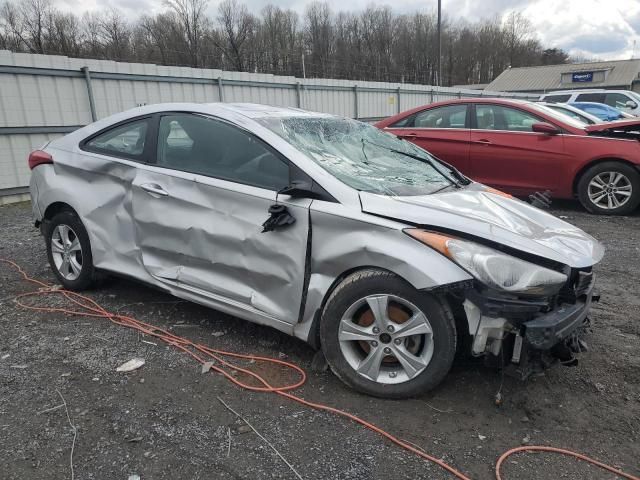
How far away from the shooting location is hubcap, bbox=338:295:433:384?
102 inches

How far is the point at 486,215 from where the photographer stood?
281 cm

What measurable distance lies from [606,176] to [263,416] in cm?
602

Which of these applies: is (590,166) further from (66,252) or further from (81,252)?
(66,252)

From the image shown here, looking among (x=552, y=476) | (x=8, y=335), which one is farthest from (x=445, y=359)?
(x=8, y=335)

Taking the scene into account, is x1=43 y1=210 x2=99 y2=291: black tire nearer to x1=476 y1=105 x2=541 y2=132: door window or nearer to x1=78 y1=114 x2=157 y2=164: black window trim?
x1=78 y1=114 x2=157 y2=164: black window trim

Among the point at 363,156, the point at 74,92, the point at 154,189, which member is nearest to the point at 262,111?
the point at 363,156

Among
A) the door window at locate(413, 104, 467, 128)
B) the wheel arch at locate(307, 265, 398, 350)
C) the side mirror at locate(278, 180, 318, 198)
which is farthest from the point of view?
the door window at locate(413, 104, 467, 128)

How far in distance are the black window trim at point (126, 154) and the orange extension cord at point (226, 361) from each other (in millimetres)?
1182

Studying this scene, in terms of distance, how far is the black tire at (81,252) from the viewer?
399 cm

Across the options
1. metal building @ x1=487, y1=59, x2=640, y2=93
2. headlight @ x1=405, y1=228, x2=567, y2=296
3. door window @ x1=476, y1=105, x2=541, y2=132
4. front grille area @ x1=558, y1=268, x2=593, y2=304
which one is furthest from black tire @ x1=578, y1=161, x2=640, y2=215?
metal building @ x1=487, y1=59, x2=640, y2=93

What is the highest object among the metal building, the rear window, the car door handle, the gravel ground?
the metal building

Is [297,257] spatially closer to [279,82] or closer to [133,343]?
[133,343]

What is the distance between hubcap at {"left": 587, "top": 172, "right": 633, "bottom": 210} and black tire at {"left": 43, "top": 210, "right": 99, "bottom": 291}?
616 cm

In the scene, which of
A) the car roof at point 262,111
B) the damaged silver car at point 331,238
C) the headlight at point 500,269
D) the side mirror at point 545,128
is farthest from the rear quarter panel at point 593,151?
the headlight at point 500,269
